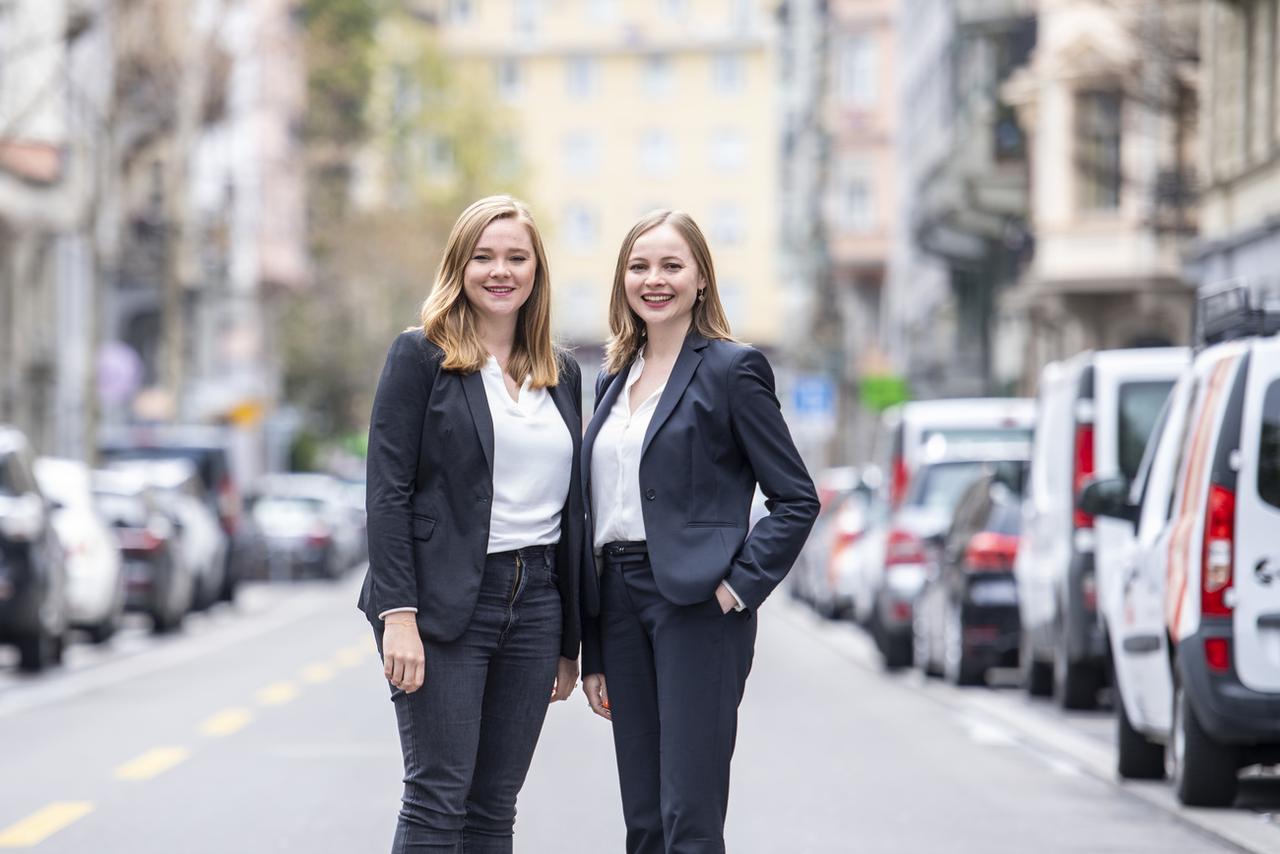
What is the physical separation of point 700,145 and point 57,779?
114 metres

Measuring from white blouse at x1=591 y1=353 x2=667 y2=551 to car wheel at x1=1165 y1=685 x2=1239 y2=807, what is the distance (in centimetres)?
481

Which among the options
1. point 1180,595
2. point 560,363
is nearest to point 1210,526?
point 1180,595

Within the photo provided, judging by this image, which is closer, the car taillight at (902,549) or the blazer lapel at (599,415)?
the blazer lapel at (599,415)

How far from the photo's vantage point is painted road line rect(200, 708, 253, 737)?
48.7ft

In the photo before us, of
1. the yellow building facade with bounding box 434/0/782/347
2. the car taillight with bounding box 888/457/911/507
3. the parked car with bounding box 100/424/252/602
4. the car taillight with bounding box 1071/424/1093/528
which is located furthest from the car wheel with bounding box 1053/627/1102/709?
the yellow building facade with bounding box 434/0/782/347

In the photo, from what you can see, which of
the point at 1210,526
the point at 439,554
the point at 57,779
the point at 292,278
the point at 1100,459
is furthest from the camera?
the point at 292,278

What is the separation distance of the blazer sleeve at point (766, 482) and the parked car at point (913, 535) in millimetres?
14175

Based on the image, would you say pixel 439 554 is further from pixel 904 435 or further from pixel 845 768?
pixel 904 435

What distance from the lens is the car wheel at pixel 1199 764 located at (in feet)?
34.6

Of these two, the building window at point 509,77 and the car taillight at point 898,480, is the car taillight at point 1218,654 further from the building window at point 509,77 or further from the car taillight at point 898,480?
the building window at point 509,77

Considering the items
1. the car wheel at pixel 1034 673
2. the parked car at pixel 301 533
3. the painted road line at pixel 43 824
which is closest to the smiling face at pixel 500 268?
the painted road line at pixel 43 824

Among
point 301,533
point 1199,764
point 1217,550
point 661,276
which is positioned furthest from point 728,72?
point 661,276

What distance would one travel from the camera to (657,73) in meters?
126

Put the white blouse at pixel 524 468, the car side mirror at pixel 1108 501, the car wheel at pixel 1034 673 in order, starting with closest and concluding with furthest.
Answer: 1. the white blouse at pixel 524 468
2. the car side mirror at pixel 1108 501
3. the car wheel at pixel 1034 673
